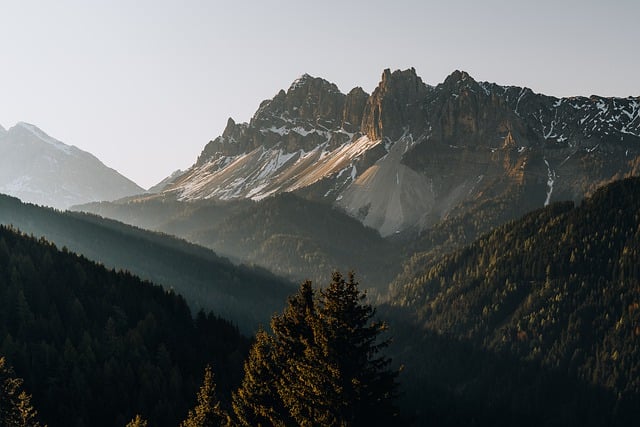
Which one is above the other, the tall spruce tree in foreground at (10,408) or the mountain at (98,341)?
the tall spruce tree in foreground at (10,408)

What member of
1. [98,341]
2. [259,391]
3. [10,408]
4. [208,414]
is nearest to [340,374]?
[259,391]

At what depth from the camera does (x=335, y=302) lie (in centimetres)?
3716

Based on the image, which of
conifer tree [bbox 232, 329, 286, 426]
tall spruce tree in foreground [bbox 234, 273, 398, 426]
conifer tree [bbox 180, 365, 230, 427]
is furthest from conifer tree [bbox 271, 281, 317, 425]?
conifer tree [bbox 180, 365, 230, 427]

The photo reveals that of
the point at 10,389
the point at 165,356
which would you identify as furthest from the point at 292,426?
the point at 165,356

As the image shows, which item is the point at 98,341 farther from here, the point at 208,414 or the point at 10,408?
the point at 208,414

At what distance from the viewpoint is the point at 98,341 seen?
137 metres

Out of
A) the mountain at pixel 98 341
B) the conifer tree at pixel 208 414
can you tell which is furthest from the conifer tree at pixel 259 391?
the mountain at pixel 98 341

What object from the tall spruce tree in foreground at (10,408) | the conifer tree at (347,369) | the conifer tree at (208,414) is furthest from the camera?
the tall spruce tree in foreground at (10,408)

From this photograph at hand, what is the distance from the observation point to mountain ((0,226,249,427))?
119312mm

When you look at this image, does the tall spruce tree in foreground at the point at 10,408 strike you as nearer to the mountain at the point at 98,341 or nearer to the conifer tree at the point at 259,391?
the conifer tree at the point at 259,391

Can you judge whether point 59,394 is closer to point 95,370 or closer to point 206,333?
point 95,370

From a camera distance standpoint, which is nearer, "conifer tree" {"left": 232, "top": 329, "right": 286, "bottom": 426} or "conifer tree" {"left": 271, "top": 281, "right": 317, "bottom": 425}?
"conifer tree" {"left": 271, "top": 281, "right": 317, "bottom": 425}

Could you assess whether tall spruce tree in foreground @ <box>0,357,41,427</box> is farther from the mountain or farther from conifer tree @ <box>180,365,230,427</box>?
the mountain

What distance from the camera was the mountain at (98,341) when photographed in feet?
391
